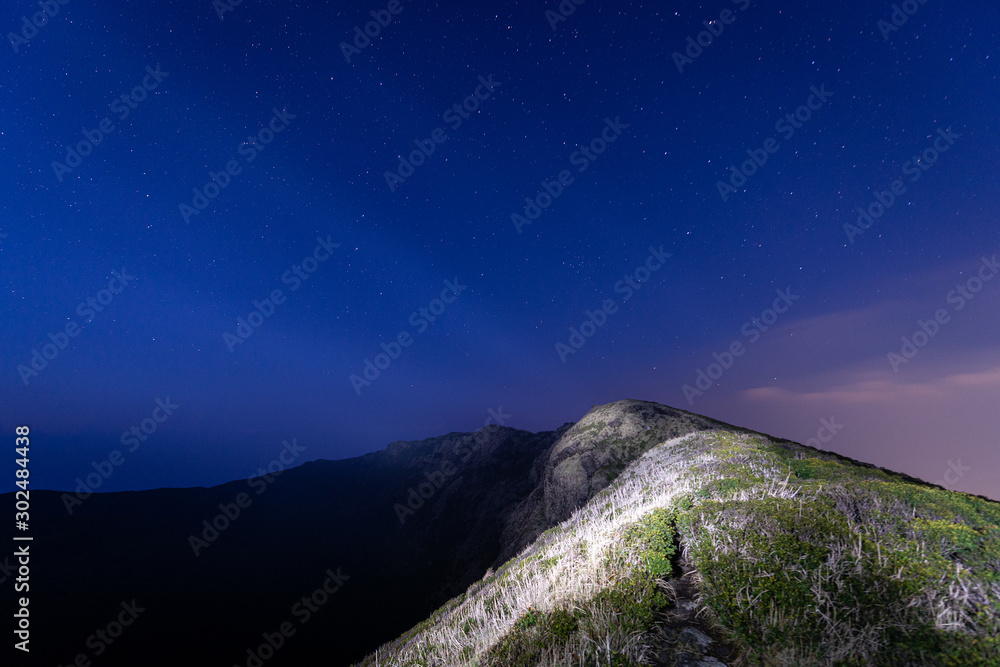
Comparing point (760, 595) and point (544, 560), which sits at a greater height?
point (760, 595)

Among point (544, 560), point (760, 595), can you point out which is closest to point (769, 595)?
point (760, 595)

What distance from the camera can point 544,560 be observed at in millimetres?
9516

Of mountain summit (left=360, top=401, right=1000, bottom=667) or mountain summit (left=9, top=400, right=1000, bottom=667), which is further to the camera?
mountain summit (left=9, top=400, right=1000, bottom=667)

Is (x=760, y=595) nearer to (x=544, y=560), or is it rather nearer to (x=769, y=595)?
(x=769, y=595)

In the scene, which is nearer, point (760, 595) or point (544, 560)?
point (760, 595)

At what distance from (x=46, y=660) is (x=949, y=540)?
4156 inches

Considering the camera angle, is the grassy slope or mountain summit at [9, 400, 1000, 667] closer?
the grassy slope

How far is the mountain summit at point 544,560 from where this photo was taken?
4.42 meters

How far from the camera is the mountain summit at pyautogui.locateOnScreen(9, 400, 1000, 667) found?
174 inches

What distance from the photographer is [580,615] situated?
501cm

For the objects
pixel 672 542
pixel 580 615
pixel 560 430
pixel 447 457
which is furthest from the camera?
pixel 447 457

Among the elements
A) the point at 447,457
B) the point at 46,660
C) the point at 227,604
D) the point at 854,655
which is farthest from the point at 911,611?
the point at 447,457

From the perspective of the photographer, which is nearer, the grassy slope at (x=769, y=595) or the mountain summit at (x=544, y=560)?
the grassy slope at (x=769, y=595)

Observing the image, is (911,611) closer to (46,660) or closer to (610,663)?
(610,663)
